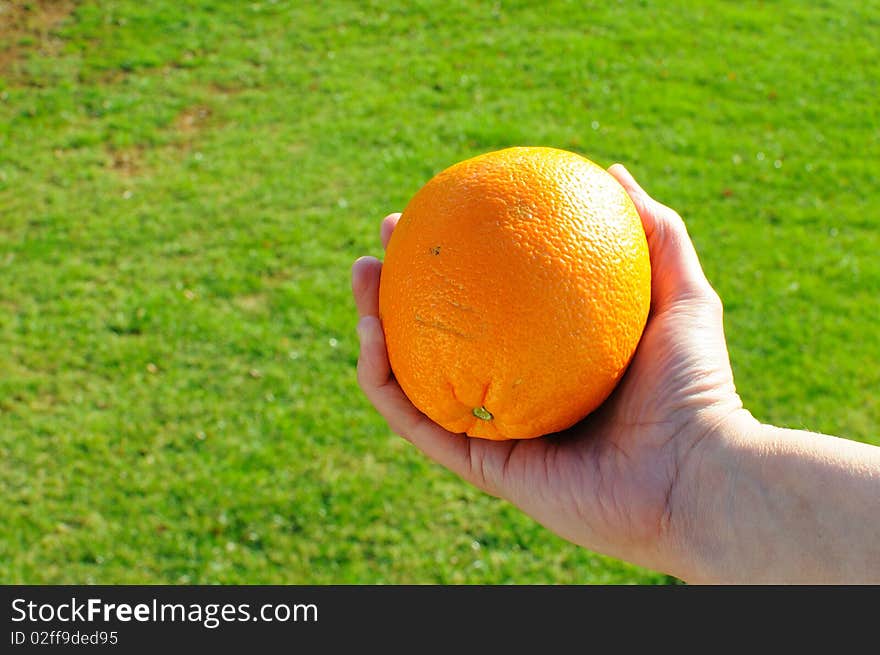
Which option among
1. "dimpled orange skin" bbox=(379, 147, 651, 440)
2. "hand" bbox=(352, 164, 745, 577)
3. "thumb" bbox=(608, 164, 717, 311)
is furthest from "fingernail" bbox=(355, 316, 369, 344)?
"thumb" bbox=(608, 164, 717, 311)

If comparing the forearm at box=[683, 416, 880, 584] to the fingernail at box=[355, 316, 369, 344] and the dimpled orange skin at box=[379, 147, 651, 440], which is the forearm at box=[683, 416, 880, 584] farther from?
the fingernail at box=[355, 316, 369, 344]

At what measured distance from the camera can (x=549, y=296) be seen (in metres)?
2.26

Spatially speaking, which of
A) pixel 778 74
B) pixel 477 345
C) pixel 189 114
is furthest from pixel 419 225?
pixel 778 74

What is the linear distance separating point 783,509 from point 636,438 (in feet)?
1.79

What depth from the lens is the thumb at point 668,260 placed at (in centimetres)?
287

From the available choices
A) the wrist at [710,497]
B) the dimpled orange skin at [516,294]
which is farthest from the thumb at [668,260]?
the wrist at [710,497]

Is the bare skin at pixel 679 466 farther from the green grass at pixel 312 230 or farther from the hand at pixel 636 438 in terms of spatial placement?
the green grass at pixel 312 230

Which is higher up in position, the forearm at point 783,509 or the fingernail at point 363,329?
the fingernail at point 363,329

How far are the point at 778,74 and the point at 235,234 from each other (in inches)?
259

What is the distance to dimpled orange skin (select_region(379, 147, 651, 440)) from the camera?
227 centimetres

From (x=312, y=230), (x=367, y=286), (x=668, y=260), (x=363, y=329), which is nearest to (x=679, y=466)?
(x=668, y=260)

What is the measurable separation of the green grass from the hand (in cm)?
209

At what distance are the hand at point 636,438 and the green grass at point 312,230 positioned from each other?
2.09m

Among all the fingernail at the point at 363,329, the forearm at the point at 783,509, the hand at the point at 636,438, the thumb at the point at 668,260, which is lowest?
the forearm at the point at 783,509
